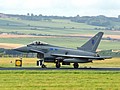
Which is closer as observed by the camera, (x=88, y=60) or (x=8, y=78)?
(x=8, y=78)

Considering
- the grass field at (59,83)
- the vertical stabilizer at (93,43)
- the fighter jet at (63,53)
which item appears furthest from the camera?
the vertical stabilizer at (93,43)

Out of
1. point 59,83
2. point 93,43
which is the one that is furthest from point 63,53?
point 59,83

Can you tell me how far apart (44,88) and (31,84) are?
2.21m

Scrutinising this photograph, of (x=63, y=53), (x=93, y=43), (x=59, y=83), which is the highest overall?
(x=93, y=43)

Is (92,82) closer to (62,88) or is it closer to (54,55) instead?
(62,88)

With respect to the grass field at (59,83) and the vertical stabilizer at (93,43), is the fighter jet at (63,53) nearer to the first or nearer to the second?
the vertical stabilizer at (93,43)

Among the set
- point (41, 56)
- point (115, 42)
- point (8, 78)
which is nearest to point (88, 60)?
point (41, 56)

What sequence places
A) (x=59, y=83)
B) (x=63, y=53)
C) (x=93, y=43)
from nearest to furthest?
(x=59, y=83)
(x=93, y=43)
(x=63, y=53)

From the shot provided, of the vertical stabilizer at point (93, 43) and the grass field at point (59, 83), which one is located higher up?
the vertical stabilizer at point (93, 43)

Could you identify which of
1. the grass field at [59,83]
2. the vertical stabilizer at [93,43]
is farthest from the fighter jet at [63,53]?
the grass field at [59,83]

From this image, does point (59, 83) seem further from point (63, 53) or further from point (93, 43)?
point (93, 43)

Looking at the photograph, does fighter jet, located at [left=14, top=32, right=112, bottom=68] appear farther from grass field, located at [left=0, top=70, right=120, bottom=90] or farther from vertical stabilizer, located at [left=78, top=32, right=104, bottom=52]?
grass field, located at [left=0, top=70, right=120, bottom=90]

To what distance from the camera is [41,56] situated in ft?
183

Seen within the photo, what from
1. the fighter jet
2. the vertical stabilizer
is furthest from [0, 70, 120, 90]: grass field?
the vertical stabilizer
